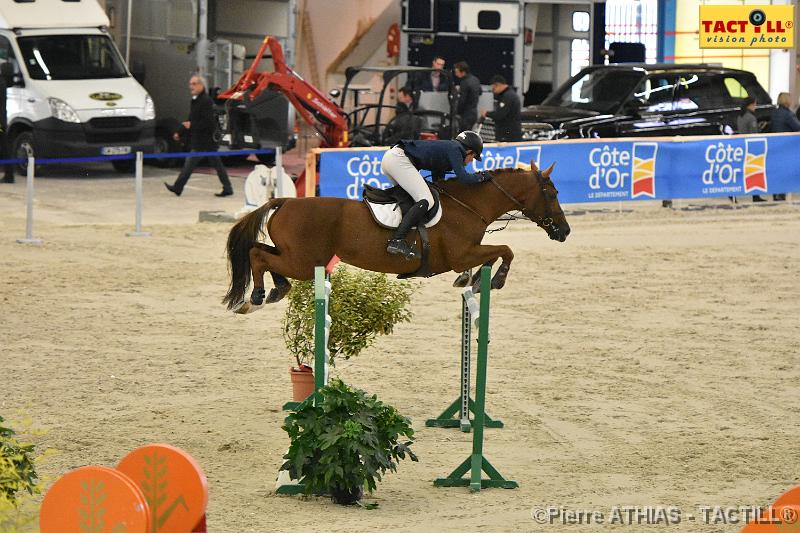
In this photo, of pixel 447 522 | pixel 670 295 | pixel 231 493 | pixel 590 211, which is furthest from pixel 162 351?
pixel 590 211

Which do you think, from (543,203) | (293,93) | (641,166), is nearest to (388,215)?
(543,203)

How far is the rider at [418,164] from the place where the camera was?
10562 mm

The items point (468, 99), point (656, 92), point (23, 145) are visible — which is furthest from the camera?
point (656, 92)

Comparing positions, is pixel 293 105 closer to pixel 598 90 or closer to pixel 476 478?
pixel 598 90

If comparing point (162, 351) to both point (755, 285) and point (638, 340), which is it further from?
point (755, 285)

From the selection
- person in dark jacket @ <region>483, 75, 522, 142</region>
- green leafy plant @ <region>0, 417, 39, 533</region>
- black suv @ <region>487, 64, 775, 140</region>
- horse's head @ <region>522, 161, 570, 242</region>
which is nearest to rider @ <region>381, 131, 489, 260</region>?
horse's head @ <region>522, 161, 570, 242</region>

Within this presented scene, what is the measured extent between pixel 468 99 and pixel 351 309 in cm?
1451

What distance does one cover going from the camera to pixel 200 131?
22.5 meters

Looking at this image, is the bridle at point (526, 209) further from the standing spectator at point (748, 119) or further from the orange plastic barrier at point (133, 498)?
the standing spectator at point (748, 119)

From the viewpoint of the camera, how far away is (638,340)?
43.9 feet

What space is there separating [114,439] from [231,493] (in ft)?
4.83

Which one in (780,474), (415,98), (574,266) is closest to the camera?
(780,474)

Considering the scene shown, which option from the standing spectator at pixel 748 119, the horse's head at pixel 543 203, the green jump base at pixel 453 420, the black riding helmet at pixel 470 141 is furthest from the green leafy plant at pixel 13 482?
the standing spectator at pixel 748 119

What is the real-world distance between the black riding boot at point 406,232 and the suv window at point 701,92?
14.9m
